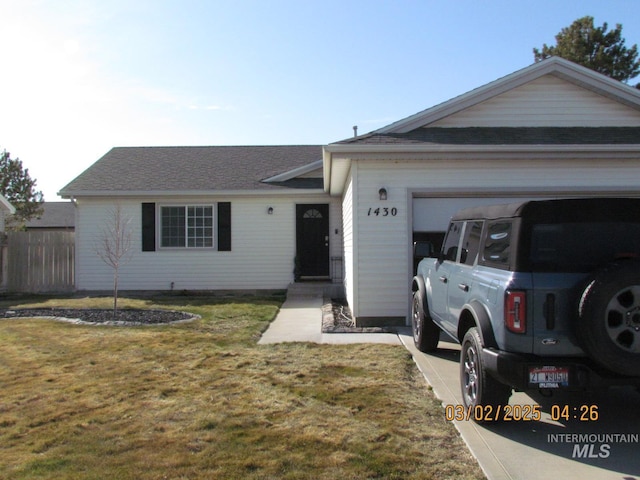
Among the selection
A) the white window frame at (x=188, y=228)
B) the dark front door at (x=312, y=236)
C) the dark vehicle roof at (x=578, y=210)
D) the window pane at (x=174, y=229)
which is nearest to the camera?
the dark vehicle roof at (x=578, y=210)

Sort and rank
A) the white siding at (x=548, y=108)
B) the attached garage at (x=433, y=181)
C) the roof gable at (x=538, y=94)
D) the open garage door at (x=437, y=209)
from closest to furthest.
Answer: the attached garage at (x=433, y=181) → the open garage door at (x=437, y=209) → the roof gable at (x=538, y=94) → the white siding at (x=548, y=108)

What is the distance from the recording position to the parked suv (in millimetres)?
3551

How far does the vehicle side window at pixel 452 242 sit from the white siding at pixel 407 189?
2.89m

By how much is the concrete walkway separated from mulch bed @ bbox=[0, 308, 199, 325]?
1880 millimetres

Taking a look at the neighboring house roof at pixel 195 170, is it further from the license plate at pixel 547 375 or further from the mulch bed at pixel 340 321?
the license plate at pixel 547 375

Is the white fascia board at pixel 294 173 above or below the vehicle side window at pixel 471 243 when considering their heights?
above

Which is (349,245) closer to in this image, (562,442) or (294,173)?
(294,173)

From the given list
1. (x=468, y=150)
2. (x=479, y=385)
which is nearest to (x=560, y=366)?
(x=479, y=385)

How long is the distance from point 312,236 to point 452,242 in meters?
9.37

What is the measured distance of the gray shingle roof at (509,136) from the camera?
898 centimetres

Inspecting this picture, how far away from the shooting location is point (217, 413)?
4.65m

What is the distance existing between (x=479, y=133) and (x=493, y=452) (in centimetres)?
698

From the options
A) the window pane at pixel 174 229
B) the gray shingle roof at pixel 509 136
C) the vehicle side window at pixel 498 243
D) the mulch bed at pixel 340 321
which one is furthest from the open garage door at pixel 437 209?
the window pane at pixel 174 229

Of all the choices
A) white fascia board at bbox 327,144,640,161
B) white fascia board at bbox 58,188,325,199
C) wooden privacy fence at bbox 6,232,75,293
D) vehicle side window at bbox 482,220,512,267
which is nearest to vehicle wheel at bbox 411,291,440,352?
vehicle side window at bbox 482,220,512,267
